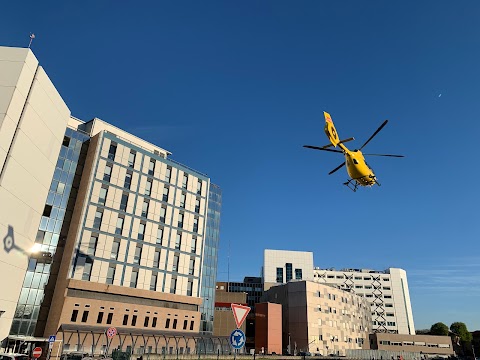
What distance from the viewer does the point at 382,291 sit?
15488cm

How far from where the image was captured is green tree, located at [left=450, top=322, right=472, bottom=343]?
144250 mm

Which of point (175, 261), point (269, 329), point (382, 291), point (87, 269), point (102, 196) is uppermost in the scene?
point (382, 291)

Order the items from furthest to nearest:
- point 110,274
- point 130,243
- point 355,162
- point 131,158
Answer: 1. point 131,158
2. point 130,243
3. point 110,274
4. point 355,162

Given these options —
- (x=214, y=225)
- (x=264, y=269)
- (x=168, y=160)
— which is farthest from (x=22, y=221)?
(x=264, y=269)

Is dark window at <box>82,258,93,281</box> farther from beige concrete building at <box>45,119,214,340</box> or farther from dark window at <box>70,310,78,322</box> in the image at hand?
dark window at <box>70,310,78,322</box>

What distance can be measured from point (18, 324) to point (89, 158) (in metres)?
28.1

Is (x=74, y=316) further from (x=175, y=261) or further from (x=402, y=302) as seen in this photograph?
(x=402, y=302)

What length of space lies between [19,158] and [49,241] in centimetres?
3495

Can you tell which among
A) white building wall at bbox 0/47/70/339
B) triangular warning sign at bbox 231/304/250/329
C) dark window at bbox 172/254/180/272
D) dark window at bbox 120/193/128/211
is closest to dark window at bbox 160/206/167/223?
dark window at bbox 172/254/180/272

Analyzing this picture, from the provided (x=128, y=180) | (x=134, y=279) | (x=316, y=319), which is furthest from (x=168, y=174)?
(x=316, y=319)

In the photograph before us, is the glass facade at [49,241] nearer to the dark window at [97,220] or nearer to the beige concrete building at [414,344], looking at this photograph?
the dark window at [97,220]

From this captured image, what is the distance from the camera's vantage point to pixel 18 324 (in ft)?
165

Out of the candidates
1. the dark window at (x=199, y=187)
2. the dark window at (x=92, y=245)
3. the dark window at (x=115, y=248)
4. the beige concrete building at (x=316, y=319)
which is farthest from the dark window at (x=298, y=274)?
the dark window at (x=92, y=245)

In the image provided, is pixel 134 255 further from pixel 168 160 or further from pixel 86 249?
pixel 168 160
